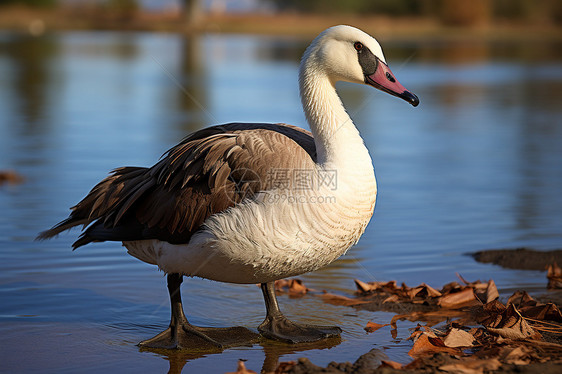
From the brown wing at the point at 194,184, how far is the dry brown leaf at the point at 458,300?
1548 mm

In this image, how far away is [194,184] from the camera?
209 inches

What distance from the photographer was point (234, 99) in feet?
61.2

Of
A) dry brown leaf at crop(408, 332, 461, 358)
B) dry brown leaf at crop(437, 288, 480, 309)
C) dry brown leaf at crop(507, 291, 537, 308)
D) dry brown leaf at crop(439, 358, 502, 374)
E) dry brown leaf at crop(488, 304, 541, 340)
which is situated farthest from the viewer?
dry brown leaf at crop(437, 288, 480, 309)

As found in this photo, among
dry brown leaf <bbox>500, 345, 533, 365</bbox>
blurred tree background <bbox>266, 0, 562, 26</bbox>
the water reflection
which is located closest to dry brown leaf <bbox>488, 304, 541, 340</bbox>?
dry brown leaf <bbox>500, 345, 533, 365</bbox>

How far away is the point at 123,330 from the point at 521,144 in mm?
9921

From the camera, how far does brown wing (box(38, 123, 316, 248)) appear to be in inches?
202

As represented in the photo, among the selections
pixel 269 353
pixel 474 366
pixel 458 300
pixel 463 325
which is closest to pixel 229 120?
pixel 458 300

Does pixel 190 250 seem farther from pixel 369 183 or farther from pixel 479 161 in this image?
pixel 479 161

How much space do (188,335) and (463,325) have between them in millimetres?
1865

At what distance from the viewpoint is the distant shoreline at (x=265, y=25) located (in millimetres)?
54719

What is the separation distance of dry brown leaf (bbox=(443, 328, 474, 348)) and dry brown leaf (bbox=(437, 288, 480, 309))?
3.07 feet

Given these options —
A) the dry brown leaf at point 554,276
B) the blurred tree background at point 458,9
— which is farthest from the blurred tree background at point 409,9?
the dry brown leaf at point 554,276

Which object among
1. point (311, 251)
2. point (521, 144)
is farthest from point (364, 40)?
point (521, 144)

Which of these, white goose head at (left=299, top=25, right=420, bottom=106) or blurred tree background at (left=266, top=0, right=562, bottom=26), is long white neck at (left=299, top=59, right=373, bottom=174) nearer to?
white goose head at (left=299, top=25, right=420, bottom=106)
